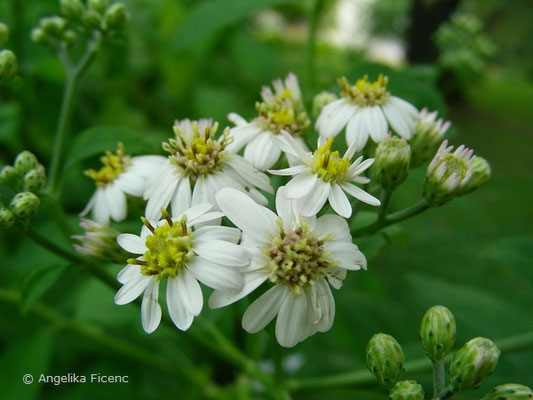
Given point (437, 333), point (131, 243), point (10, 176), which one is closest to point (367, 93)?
point (437, 333)

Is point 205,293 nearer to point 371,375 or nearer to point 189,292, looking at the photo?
point 189,292

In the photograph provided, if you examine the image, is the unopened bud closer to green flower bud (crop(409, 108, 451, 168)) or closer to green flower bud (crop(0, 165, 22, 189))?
green flower bud (crop(0, 165, 22, 189))

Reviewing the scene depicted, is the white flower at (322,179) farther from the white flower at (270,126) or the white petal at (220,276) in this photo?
the white petal at (220,276)

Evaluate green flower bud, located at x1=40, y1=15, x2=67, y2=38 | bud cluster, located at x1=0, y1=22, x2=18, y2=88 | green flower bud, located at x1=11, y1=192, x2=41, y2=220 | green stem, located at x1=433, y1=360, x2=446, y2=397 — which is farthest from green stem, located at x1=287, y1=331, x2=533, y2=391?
green flower bud, located at x1=40, y1=15, x2=67, y2=38

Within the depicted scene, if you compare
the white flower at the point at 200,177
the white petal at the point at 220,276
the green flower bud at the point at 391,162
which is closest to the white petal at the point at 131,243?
the white flower at the point at 200,177

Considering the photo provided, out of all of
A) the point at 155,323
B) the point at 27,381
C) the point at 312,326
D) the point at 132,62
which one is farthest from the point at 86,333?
the point at 132,62

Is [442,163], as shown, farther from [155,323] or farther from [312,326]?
[155,323]

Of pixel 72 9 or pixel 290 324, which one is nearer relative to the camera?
pixel 290 324
